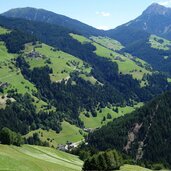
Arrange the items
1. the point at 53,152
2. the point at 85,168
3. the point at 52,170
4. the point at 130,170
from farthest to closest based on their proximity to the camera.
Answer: the point at 53,152, the point at 130,170, the point at 85,168, the point at 52,170

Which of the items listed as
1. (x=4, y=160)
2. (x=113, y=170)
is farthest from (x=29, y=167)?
(x=113, y=170)

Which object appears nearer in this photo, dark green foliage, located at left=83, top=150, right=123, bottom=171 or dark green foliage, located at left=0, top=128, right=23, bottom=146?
dark green foliage, located at left=83, top=150, right=123, bottom=171

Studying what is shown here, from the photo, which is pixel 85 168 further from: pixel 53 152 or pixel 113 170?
pixel 53 152

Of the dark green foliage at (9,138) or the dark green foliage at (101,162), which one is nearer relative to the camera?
the dark green foliage at (101,162)

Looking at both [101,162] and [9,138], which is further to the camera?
[9,138]

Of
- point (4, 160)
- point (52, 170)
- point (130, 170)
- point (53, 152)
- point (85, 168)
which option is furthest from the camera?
point (53, 152)

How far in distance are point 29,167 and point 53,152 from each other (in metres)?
61.4

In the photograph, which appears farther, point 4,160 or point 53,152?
point 53,152

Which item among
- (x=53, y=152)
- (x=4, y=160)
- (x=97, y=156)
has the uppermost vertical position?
(x=4, y=160)

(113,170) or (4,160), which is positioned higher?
(4,160)

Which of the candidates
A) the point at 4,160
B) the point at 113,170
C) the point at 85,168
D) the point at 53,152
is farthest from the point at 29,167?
the point at 53,152

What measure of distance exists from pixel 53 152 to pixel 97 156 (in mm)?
31950

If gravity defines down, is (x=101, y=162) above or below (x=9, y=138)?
below

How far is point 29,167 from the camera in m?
84.9
